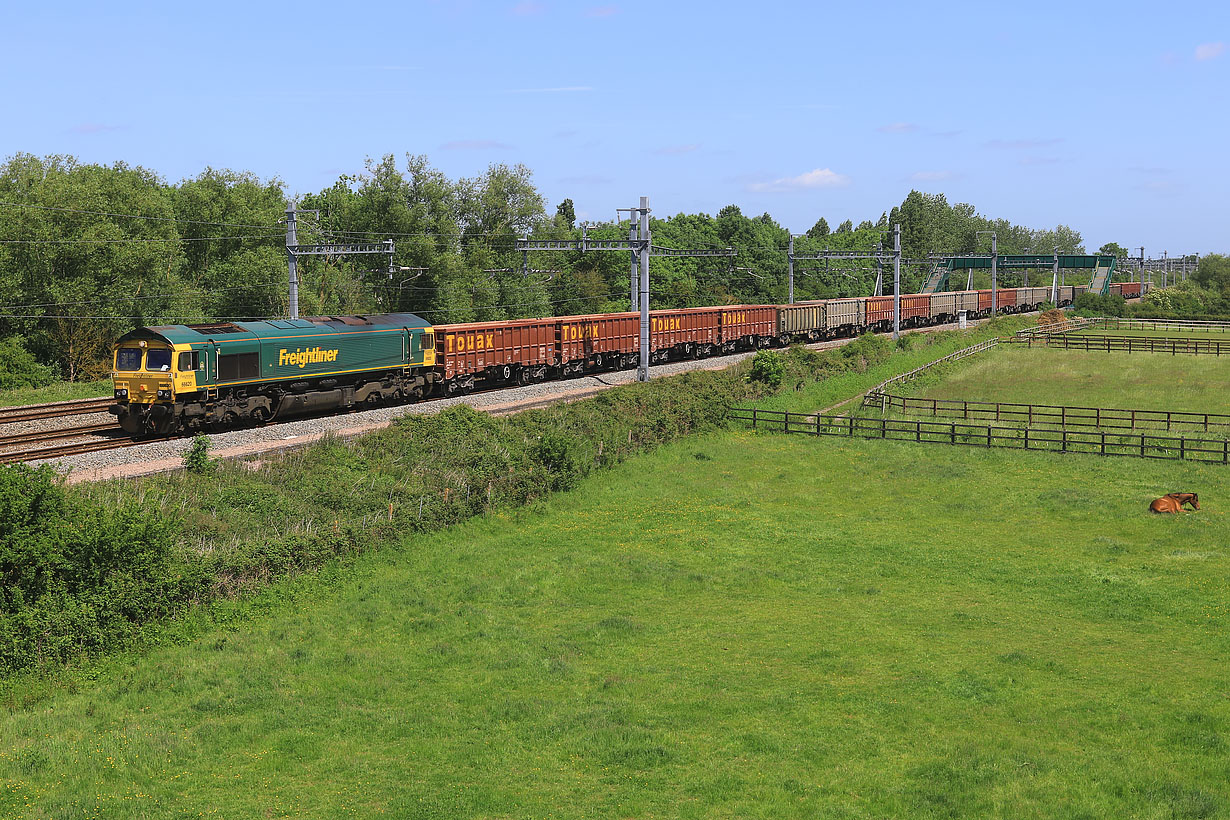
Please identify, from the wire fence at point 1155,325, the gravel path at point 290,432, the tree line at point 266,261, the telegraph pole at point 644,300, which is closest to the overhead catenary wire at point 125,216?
the tree line at point 266,261

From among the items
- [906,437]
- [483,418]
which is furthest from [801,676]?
[906,437]

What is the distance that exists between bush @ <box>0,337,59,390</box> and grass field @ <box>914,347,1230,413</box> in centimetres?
4953

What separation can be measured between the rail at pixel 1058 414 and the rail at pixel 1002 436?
1.25m

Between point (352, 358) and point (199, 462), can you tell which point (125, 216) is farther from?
point (199, 462)

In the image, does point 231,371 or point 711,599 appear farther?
point 231,371

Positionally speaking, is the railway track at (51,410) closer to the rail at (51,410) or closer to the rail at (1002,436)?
the rail at (51,410)

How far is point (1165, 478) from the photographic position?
3903 cm

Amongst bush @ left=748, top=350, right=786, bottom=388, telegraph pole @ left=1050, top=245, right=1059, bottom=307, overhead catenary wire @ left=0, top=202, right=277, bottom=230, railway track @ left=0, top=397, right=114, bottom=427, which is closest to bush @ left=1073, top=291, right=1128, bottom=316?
telegraph pole @ left=1050, top=245, right=1059, bottom=307

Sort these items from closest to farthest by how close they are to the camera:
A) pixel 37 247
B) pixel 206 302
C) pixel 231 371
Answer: pixel 231 371, pixel 37 247, pixel 206 302

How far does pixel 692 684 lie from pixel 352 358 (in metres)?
27.5

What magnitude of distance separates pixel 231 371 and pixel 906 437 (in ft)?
96.9

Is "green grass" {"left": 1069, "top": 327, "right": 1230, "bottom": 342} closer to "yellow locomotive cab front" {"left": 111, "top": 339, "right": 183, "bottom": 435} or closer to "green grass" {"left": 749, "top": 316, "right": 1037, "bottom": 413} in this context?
"green grass" {"left": 749, "top": 316, "right": 1037, "bottom": 413}

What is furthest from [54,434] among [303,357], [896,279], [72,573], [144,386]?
[896,279]

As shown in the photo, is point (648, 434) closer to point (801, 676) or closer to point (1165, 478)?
point (1165, 478)
